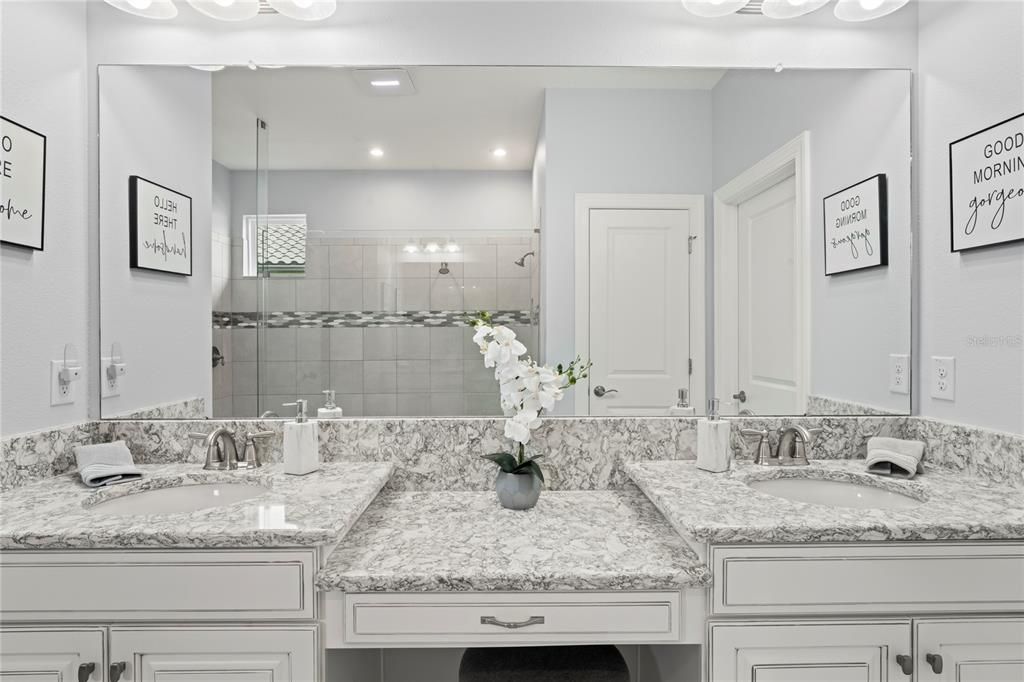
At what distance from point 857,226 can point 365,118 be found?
59.4 inches

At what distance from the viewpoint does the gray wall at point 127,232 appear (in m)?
1.59

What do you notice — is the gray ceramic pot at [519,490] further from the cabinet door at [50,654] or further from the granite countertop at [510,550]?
the cabinet door at [50,654]

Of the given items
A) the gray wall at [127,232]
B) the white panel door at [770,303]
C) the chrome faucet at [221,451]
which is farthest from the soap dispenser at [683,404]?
the gray wall at [127,232]

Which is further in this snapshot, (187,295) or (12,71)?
(187,295)

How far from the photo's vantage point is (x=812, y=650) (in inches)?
42.5

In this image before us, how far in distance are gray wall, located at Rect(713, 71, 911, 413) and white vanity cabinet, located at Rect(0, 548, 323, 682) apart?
1.52m

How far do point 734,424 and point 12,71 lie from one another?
2.14 metres

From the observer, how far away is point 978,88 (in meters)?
1.41

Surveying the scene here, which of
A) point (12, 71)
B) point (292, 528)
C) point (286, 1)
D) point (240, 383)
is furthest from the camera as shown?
point (240, 383)

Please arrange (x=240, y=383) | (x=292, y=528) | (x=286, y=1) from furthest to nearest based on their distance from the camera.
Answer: (x=240, y=383)
(x=286, y=1)
(x=292, y=528)

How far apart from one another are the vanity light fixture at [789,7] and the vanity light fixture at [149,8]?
1.68 meters

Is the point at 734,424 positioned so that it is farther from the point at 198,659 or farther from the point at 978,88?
the point at 198,659

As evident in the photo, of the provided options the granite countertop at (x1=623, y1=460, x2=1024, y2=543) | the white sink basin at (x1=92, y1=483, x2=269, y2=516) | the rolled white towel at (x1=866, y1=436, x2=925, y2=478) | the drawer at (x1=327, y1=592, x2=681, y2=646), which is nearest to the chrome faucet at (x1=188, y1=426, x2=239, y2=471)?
the white sink basin at (x1=92, y1=483, x2=269, y2=516)

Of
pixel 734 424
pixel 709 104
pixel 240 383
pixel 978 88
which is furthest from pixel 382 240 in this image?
pixel 978 88
